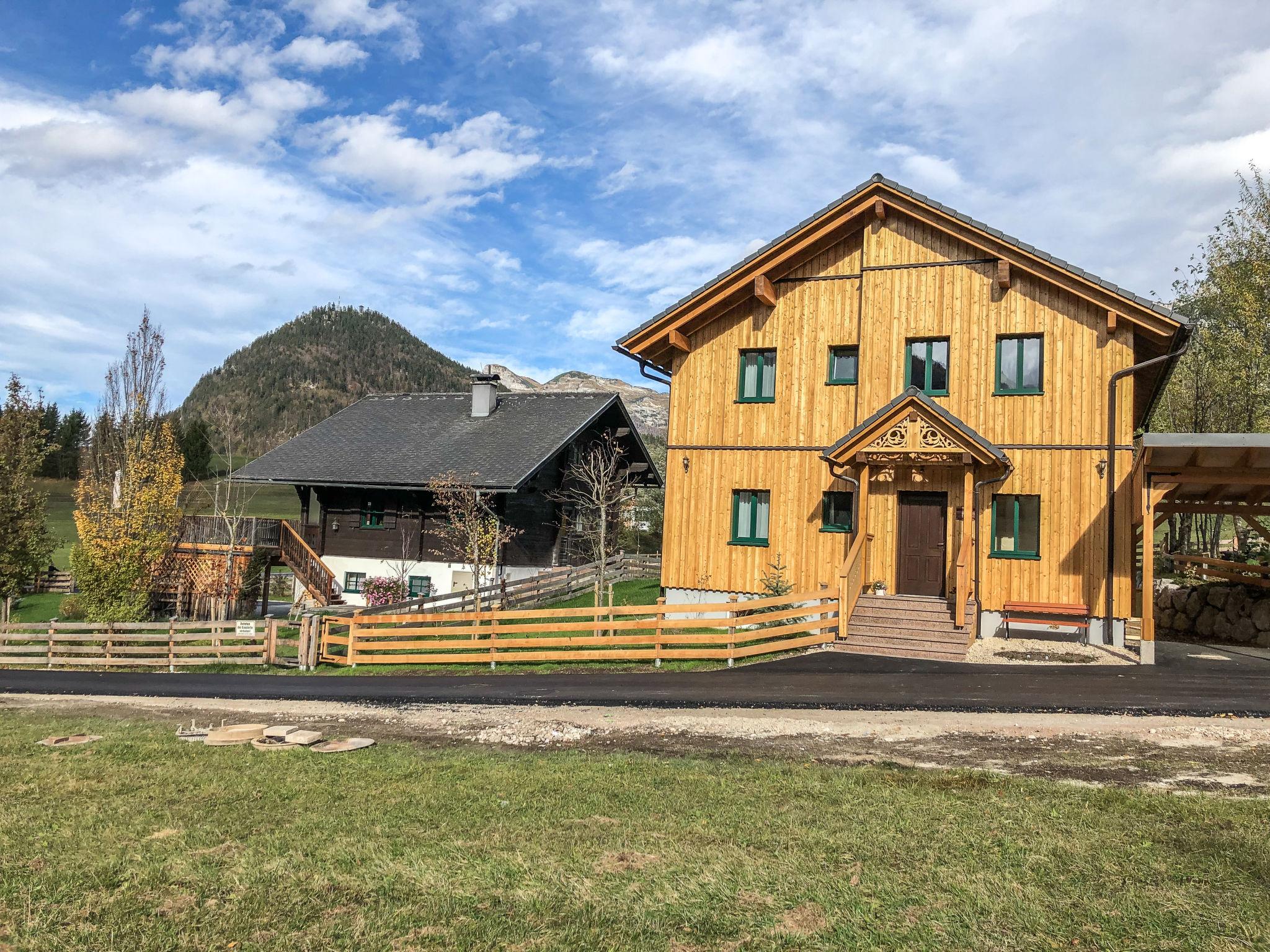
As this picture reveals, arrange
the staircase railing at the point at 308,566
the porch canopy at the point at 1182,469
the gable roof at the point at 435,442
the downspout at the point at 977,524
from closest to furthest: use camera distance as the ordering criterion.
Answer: the porch canopy at the point at 1182,469
the downspout at the point at 977,524
the gable roof at the point at 435,442
the staircase railing at the point at 308,566

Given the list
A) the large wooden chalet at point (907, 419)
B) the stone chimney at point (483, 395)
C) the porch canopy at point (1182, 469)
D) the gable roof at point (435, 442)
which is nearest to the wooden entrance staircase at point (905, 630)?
the large wooden chalet at point (907, 419)

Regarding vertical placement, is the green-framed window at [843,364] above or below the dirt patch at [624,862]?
above

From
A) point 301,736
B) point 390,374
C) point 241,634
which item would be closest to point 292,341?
point 390,374

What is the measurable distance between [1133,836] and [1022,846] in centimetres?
97

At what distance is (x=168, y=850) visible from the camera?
272 inches

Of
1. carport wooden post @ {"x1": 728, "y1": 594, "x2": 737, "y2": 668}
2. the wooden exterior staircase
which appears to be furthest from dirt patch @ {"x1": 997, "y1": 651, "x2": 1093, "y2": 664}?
the wooden exterior staircase

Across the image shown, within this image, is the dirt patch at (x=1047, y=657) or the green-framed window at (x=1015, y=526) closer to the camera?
the dirt patch at (x=1047, y=657)

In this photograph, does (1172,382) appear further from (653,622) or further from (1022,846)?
(1022,846)

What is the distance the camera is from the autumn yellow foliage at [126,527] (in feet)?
83.5

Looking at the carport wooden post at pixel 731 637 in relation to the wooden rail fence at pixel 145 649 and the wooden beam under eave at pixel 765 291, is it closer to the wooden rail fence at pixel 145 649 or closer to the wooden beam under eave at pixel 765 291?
the wooden beam under eave at pixel 765 291

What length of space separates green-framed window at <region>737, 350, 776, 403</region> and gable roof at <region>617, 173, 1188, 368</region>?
6.06 ft

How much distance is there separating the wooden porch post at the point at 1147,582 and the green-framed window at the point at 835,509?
19.9 feet

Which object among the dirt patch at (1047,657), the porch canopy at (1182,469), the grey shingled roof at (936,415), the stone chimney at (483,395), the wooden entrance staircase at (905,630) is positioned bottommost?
the dirt patch at (1047,657)

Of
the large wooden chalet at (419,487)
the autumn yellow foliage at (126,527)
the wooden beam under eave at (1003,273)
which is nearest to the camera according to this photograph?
the wooden beam under eave at (1003,273)
